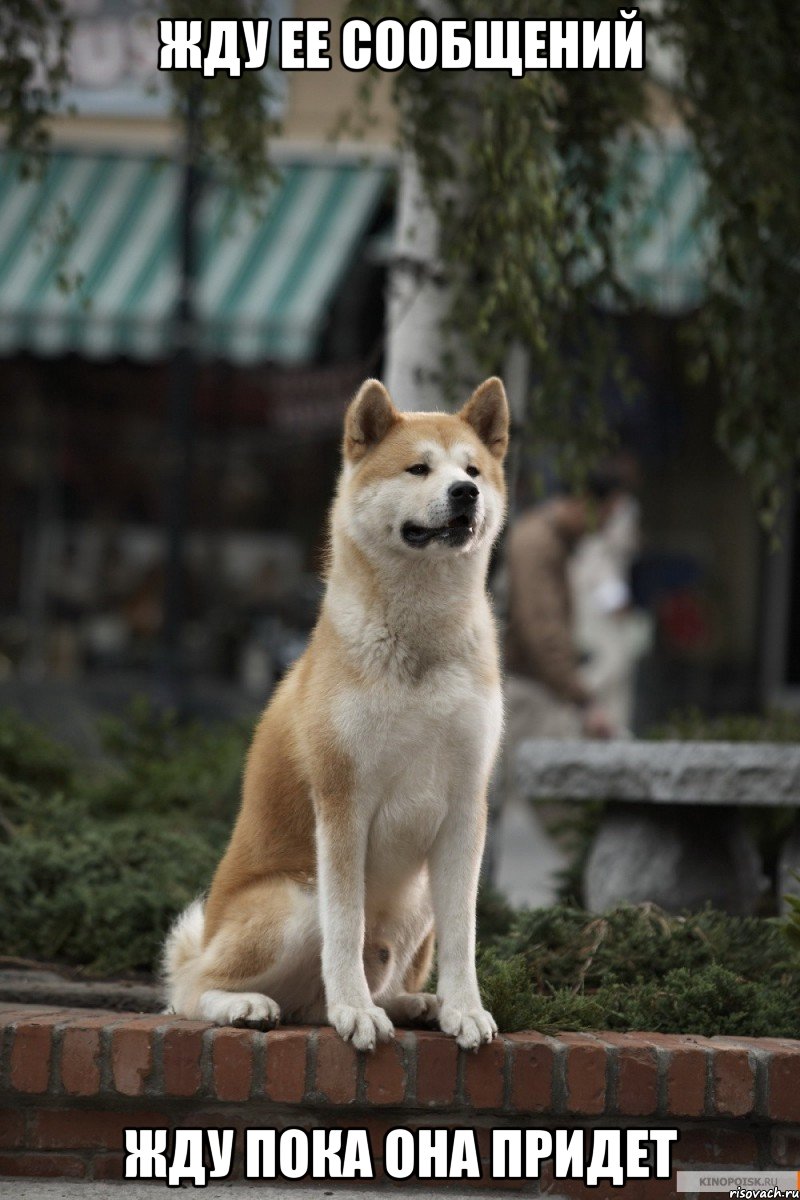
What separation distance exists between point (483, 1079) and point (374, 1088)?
0.24 metres

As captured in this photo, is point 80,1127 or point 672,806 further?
point 672,806

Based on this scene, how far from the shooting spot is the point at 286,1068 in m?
3.38

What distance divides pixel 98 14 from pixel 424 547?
10487mm

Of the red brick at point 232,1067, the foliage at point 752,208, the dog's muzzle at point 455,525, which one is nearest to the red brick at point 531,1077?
the red brick at point 232,1067

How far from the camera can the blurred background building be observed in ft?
39.3

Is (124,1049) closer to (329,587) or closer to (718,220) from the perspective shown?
(329,587)

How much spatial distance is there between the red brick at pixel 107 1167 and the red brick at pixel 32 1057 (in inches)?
8.5

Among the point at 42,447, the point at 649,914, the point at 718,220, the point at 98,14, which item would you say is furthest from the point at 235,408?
the point at 649,914

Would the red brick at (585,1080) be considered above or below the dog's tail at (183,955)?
below

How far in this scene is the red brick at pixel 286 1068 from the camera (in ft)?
11.1

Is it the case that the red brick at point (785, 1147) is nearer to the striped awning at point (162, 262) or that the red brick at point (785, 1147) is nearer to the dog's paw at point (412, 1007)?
the dog's paw at point (412, 1007)

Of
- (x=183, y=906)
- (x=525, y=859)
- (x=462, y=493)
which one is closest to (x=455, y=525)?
(x=462, y=493)

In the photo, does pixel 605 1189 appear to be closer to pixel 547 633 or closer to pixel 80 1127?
pixel 80 1127

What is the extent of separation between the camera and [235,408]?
42.9 ft
